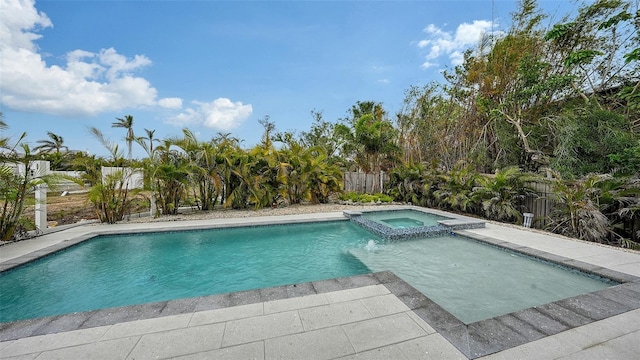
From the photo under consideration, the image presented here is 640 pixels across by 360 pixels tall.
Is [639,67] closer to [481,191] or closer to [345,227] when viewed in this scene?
[481,191]

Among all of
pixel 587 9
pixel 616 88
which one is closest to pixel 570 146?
pixel 616 88

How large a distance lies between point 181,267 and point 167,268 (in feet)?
0.72

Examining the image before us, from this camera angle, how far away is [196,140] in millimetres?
A: 7957

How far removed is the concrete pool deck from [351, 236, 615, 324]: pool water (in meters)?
0.47

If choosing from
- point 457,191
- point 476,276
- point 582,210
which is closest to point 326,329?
point 476,276

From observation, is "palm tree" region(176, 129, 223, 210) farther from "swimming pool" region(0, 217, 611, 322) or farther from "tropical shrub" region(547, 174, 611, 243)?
"tropical shrub" region(547, 174, 611, 243)

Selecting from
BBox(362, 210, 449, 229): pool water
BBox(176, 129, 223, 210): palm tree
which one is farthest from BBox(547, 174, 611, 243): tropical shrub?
BBox(176, 129, 223, 210): palm tree

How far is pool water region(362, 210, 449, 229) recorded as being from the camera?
7.20 meters

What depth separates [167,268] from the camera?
419 cm

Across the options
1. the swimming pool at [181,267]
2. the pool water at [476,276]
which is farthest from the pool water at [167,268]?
the pool water at [476,276]

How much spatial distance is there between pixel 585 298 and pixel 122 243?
25.3ft

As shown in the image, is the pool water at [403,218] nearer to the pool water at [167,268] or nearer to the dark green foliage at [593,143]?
the pool water at [167,268]

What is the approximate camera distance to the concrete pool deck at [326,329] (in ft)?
5.97

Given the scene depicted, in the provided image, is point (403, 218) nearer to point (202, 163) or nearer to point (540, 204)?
point (540, 204)
